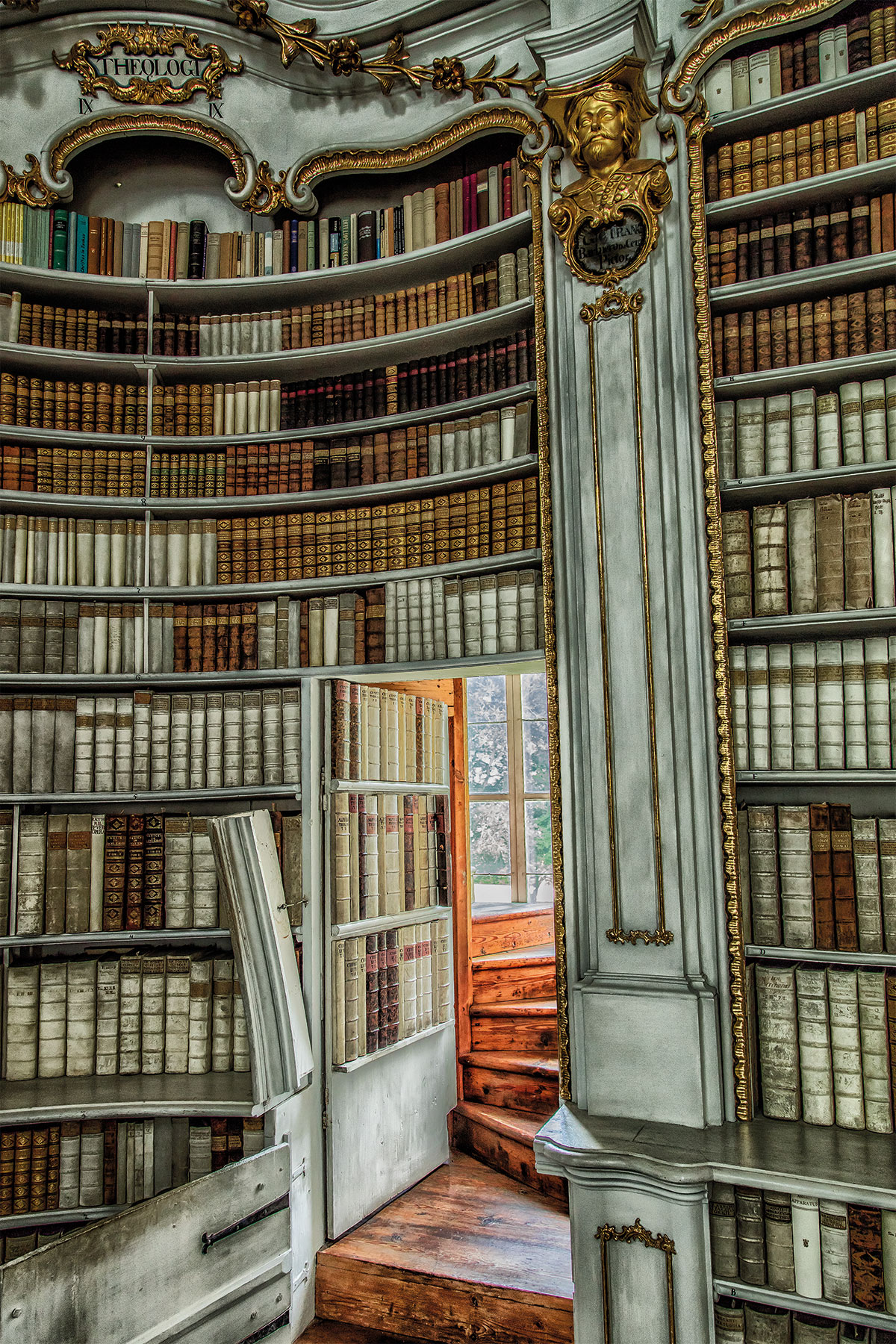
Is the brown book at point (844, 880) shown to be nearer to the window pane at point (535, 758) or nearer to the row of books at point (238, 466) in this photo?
the row of books at point (238, 466)

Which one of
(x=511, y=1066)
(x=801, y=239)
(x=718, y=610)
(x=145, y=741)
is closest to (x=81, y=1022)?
(x=145, y=741)

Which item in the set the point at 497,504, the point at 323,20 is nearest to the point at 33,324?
the point at 323,20

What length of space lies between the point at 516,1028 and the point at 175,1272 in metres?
1.89

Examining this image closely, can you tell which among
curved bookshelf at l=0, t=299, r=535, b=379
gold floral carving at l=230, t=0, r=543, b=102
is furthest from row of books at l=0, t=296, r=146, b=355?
gold floral carving at l=230, t=0, r=543, b=102

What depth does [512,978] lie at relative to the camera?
3.72 meters

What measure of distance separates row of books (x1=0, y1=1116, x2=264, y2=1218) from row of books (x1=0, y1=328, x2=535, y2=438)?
6.60 feet

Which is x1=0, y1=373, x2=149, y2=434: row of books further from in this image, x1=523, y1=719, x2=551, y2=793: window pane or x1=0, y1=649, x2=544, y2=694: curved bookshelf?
x1=523, y1=719, x2=551, y2=793: window pane

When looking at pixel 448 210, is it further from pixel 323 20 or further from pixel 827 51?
pixel 827 51

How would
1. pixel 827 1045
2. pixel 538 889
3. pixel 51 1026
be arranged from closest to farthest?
pixel 827 1045, pixel 51 1026, pixel 538 889

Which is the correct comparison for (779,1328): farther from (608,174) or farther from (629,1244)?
(608,174)

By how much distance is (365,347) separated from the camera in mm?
2717

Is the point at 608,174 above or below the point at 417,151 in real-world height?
below

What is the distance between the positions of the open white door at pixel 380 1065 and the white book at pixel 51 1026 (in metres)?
0.76

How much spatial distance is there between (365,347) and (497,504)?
2.18 ft
